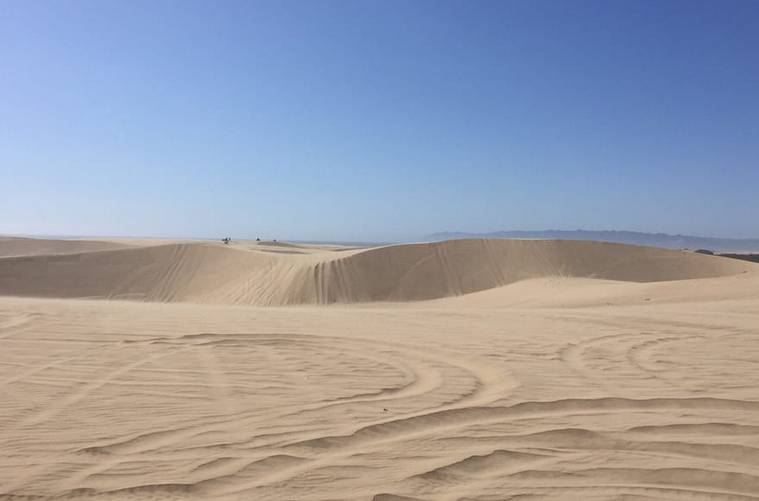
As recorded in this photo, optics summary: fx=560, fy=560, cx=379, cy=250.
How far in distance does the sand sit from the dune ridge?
10061mm

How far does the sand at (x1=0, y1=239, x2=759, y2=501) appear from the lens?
294cm

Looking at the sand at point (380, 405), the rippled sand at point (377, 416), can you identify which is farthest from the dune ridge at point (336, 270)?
the rippled sand at point (377, 416)

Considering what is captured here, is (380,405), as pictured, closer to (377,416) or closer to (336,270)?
(377,416)

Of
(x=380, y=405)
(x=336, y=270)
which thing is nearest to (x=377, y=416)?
(x=380, y=405)

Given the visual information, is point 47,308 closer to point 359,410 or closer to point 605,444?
point 359,410

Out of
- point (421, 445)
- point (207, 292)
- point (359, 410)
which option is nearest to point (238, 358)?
point (359, 410)

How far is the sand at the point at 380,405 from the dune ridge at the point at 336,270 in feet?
33.0

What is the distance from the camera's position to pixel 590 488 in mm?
2875

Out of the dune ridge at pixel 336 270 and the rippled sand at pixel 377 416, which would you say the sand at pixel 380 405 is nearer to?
the rippled sand at pixel 377 416

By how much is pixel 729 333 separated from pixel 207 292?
1803 centimetres

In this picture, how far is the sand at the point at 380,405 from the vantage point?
294cm

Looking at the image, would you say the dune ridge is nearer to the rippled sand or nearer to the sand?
the sand

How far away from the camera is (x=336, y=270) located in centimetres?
2097

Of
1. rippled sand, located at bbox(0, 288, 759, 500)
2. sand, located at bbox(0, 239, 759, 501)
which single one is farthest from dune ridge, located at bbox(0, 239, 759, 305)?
rippled sand, located at bbox(0, 288, 759, 500)
